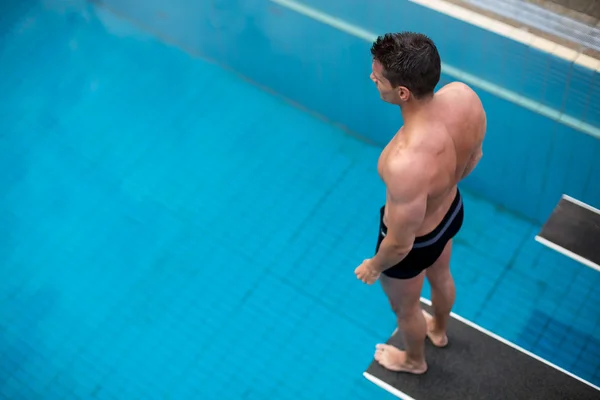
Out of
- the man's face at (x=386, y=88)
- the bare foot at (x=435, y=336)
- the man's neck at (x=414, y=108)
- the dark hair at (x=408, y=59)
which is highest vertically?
the dark hair at (x=408, y=59)

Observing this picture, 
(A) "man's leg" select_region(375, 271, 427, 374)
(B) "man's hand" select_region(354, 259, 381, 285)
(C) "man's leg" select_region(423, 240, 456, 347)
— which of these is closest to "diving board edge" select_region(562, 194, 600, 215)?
(C) "man's leg" select_region(423, 240, 456, 347)

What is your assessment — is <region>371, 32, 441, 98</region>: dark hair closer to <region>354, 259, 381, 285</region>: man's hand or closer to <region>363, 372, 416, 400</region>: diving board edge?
<region>354, 259, 381, 285</region>: man's hand

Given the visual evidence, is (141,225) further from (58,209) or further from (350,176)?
(350,176)

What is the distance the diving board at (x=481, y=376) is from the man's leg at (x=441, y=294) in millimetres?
86

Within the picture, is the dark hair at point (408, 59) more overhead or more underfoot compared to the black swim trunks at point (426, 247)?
more overhead

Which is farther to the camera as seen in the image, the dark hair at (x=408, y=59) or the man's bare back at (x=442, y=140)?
the man's bare back at (x=442, y=140)

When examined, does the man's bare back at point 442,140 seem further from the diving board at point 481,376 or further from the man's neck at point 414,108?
the diving board at point 481,376

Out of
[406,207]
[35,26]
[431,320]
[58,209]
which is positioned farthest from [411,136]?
[35,26]

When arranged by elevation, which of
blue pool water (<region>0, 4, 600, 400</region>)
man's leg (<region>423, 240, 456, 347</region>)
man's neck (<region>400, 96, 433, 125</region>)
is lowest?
blue pool water (<region>0, 4, 600, 400</region>)

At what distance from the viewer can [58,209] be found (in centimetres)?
468

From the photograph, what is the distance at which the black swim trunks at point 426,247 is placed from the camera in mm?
2791

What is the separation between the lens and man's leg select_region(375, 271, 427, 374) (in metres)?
3.00

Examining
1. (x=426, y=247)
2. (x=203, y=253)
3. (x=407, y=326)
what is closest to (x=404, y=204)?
(x=426, y=247)

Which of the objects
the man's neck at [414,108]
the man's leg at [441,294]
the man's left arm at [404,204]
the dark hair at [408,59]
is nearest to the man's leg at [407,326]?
the man's leg at [441,294]
